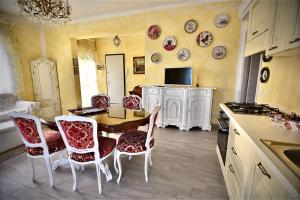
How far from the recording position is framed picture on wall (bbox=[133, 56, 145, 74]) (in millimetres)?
5945

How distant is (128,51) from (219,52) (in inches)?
146

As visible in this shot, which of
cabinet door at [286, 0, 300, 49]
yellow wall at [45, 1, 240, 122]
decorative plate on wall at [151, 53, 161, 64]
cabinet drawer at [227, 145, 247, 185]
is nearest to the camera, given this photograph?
cabinet door at [286, 0, 300, 49]

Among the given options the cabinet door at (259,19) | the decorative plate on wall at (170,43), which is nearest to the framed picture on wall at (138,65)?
the decorative plate on wall at (170,43)

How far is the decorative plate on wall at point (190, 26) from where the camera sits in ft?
11.3

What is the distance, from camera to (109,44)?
6.31 m

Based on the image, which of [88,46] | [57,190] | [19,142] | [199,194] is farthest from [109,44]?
[199,194]

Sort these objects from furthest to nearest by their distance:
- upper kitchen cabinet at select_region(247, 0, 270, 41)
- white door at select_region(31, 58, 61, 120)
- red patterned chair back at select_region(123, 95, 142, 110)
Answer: white door at select_region(31, 58, 61, 120)
red patterned chair back at select_region(123, 95, 142, 110)
upper kitchen cabinet at select_region(247, 0, 270, 41)

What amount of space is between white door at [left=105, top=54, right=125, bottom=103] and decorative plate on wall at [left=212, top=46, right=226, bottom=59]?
3.79 m

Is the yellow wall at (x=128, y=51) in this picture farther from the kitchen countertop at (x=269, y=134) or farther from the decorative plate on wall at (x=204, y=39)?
the kitchen countertop at (x=269, y=134)

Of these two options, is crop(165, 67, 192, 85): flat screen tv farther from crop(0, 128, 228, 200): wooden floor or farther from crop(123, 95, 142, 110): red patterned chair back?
crop(0, 128, 228, 200): wooden floor

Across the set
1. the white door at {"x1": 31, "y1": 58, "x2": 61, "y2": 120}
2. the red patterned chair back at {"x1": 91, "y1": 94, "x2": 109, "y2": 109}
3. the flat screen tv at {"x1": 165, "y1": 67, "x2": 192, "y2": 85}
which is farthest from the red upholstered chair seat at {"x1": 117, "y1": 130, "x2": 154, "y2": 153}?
the white door at {"x1": 31, "y1": 58, "x2": 61, "y2": 120}

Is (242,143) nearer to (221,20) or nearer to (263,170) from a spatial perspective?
(263,170)

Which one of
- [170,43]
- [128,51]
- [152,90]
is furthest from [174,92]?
[128,51]

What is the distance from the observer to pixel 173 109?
140 inches
